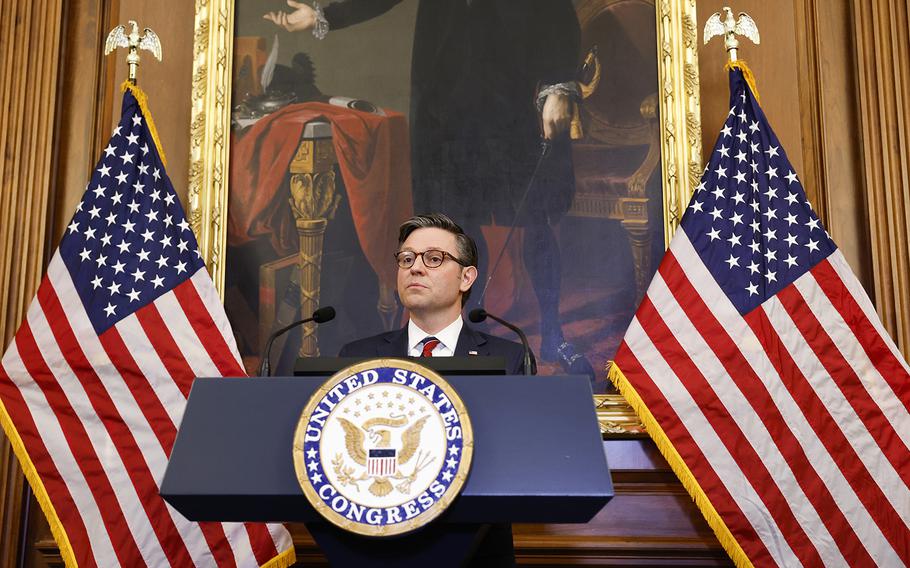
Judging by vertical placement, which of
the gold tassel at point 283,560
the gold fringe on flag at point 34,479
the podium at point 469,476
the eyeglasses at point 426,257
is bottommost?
the gold tassel at point 283,560

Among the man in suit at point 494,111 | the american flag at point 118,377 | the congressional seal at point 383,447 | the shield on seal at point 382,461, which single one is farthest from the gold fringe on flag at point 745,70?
the shield on seal at point 382,461

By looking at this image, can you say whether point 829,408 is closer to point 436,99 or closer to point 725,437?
point 725,437

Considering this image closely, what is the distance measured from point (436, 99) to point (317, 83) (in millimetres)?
615

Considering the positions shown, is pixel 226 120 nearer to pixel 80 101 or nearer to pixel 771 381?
pixel 80 101

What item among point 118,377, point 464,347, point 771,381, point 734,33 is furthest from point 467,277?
point 734,33

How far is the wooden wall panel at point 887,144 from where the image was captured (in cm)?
443

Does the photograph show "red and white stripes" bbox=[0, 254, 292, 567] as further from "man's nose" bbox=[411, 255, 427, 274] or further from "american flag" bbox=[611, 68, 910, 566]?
"american flag" bbox=[611, 68, 910, 566]

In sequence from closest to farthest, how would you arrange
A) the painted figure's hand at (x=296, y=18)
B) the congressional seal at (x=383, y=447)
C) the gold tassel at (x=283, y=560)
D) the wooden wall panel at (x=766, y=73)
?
the congressional seal at (x=383, y=447) < the gold tassel at (x=283, y=560) < the wooden wall panel at (x=766, y=73) < the painted figure's hand at (x=296, y=18)

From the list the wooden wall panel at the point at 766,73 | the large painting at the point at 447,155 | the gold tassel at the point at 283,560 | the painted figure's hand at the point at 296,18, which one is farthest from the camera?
the painted figure's hand at the point at 296,18

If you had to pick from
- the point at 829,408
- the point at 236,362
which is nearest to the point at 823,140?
the point at 829,408

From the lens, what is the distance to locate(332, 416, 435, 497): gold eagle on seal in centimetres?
186

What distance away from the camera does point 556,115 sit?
475 cm

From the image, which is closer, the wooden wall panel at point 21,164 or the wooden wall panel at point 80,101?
the wooden wall panel at point 21,164

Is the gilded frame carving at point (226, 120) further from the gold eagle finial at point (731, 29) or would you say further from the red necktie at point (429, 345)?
the red necktie at point (429, 345)
